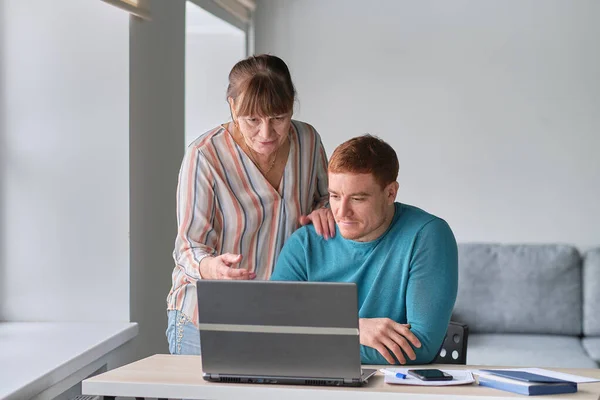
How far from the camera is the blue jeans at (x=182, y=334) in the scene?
2268mm

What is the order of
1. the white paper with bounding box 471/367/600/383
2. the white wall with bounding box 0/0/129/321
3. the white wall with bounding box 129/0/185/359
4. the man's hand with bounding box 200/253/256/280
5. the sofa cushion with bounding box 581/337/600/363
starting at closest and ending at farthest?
1. the white paper with bounding box 471/367/600/383
2. the man's hand with bounding box 200/253/256/280
3. the white wall with bounding box 0/0/129/321
4. the white wall with bounding box 129/0/185/359
5. the sofa cushion with bounding box 581/337/600/363

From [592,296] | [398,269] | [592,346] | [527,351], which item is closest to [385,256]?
[398,269]

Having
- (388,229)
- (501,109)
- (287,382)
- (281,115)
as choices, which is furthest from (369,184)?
(501,109)

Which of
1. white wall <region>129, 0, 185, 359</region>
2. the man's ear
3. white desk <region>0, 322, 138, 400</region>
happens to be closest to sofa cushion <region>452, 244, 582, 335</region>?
white wall <region>129, 0, 185, 359</region>

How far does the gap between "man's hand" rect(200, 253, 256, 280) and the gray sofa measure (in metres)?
2.50

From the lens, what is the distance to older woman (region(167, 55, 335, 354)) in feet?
7.07

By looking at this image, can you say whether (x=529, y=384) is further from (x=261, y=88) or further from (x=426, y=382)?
(x=261, y=88)

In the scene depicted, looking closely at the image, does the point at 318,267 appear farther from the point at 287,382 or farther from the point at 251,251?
the point at 287,382

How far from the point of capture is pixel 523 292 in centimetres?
430

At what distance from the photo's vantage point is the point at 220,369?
1808 millimetres

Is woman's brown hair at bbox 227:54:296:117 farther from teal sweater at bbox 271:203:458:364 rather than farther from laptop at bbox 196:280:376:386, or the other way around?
laptop at bbox 196:280:376:386

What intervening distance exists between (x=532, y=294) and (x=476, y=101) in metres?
1.08

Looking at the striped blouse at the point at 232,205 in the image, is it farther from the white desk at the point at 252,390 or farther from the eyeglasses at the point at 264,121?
the white desk at the point at 252,390

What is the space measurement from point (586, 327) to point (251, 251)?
2614mm
